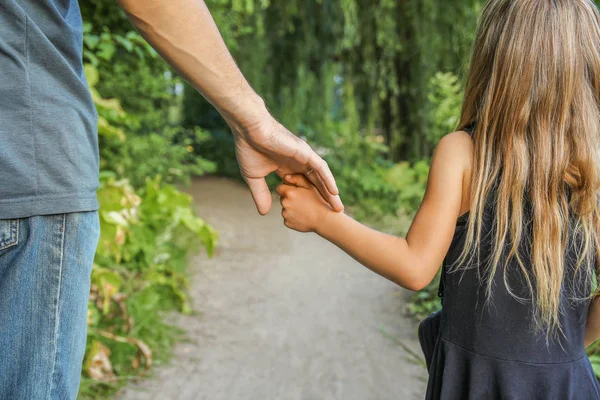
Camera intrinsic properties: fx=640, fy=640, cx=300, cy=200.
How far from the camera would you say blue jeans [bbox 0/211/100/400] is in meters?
1.11

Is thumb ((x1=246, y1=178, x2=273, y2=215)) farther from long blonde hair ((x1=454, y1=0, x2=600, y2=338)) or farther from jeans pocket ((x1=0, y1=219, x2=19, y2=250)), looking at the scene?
jeans pocket ((x1=0, y1=219, x2=19, y2=250))

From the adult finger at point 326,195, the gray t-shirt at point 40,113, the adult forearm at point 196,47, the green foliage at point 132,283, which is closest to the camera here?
the gray t-shirt at point 40,113

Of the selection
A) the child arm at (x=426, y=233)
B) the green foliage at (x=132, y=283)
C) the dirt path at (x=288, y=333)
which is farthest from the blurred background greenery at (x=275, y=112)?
the child arm at (x=426, y=233)

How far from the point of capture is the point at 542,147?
4.90 feet

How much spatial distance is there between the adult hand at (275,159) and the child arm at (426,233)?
0.10 meters

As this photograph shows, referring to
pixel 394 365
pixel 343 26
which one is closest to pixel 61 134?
pixel 394 365

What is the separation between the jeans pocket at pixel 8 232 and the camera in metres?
1.09

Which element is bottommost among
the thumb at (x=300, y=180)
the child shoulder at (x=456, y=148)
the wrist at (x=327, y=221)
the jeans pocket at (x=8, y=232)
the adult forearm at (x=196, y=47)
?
the wrist at (x=327, y=221)

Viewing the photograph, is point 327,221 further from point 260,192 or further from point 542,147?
point 542,147

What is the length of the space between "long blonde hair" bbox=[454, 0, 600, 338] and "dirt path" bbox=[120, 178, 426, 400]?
181 centimetres

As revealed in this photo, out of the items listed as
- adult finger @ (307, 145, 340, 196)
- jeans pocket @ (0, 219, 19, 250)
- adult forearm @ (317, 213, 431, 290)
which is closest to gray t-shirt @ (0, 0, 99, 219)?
jeans pocket @ (0, 219, 19, 250)

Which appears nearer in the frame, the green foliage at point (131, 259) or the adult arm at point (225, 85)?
the adult arm at point (225, 85)

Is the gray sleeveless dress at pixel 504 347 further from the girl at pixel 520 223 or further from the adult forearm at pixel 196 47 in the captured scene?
the adult forearm at pixel 196 47

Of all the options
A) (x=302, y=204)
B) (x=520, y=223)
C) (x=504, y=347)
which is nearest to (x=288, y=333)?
(x=302, y=204)
